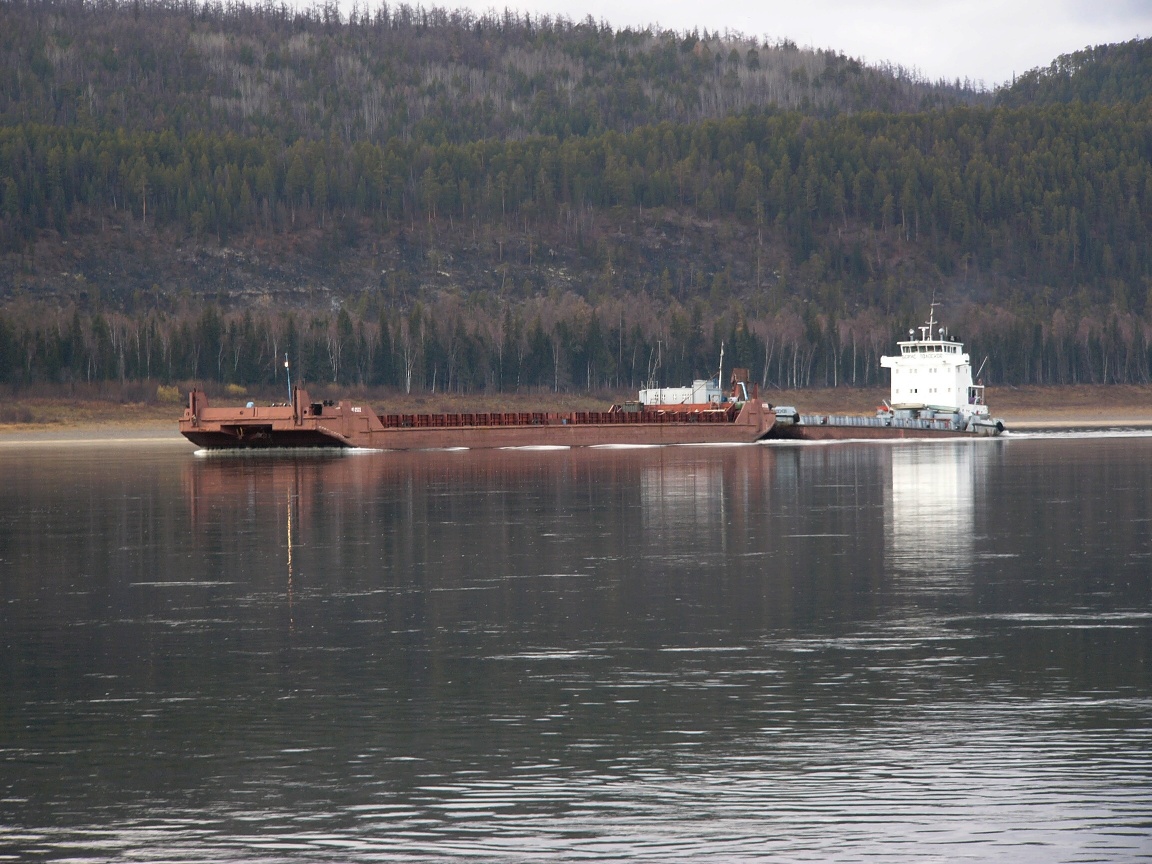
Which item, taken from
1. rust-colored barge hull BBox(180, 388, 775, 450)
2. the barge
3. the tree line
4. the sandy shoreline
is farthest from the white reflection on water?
the tree line

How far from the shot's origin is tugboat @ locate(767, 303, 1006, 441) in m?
94.1

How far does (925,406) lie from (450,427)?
113 ft

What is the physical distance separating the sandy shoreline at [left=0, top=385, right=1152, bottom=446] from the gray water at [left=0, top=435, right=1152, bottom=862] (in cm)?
8738

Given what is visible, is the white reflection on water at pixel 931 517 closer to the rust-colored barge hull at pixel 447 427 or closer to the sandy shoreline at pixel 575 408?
the rust-colored barge hull at pixel 447 427

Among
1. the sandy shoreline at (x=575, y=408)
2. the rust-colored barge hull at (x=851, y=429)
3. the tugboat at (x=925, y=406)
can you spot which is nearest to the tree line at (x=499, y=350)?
the sandy shoreline at (x=575, y=408)

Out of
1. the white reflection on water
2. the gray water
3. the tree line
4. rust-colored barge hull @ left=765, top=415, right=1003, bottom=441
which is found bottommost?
the gray water

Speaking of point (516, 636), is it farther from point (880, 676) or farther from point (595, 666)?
point (880, 676)

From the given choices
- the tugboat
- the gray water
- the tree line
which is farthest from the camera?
the tree line

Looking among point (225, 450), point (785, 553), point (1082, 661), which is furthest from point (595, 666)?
point (225, 450)

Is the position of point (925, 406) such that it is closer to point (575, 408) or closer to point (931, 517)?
point (575, 408)

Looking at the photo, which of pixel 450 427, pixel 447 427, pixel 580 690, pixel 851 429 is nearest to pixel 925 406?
pixel 851 429

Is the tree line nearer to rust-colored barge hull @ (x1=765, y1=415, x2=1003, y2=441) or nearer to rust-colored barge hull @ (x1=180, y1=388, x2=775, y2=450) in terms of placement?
rust-colored barge hull @ (x1=765, y1=415, x2=1003, y2=441)

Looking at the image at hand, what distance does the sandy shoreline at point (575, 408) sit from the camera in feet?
405

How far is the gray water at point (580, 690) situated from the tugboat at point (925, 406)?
55.2 meters
